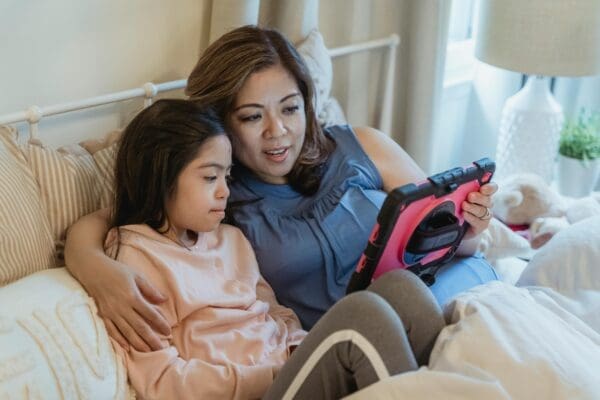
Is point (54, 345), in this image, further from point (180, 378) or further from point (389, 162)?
point (389, 162)

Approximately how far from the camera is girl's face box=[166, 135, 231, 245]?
4.40ft

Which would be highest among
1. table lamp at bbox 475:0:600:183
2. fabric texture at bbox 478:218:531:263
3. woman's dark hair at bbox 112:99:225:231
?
table lamp at bbox 475:0:600:183

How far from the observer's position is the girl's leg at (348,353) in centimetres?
111

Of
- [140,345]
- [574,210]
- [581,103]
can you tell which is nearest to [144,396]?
[140,345]

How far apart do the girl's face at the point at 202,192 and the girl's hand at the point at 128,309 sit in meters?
0.16

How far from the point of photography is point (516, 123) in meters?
2.27

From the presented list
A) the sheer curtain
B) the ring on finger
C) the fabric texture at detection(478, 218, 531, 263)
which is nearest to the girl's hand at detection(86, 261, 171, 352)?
the ring on finger

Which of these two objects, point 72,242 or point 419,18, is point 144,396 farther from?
point 419,18

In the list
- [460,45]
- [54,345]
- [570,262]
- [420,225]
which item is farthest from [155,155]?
A: [460,45]

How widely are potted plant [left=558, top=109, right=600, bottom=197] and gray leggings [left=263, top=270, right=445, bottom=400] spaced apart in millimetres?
1467

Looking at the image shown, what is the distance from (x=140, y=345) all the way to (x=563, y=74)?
4.50ft

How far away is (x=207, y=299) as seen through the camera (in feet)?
4.33

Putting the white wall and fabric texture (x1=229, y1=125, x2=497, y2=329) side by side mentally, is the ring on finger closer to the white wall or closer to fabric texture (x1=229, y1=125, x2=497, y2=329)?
fabric texture (x1=229, y1=125, x2=497, y2=329)

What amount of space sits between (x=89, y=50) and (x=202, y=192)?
0.50 metres
